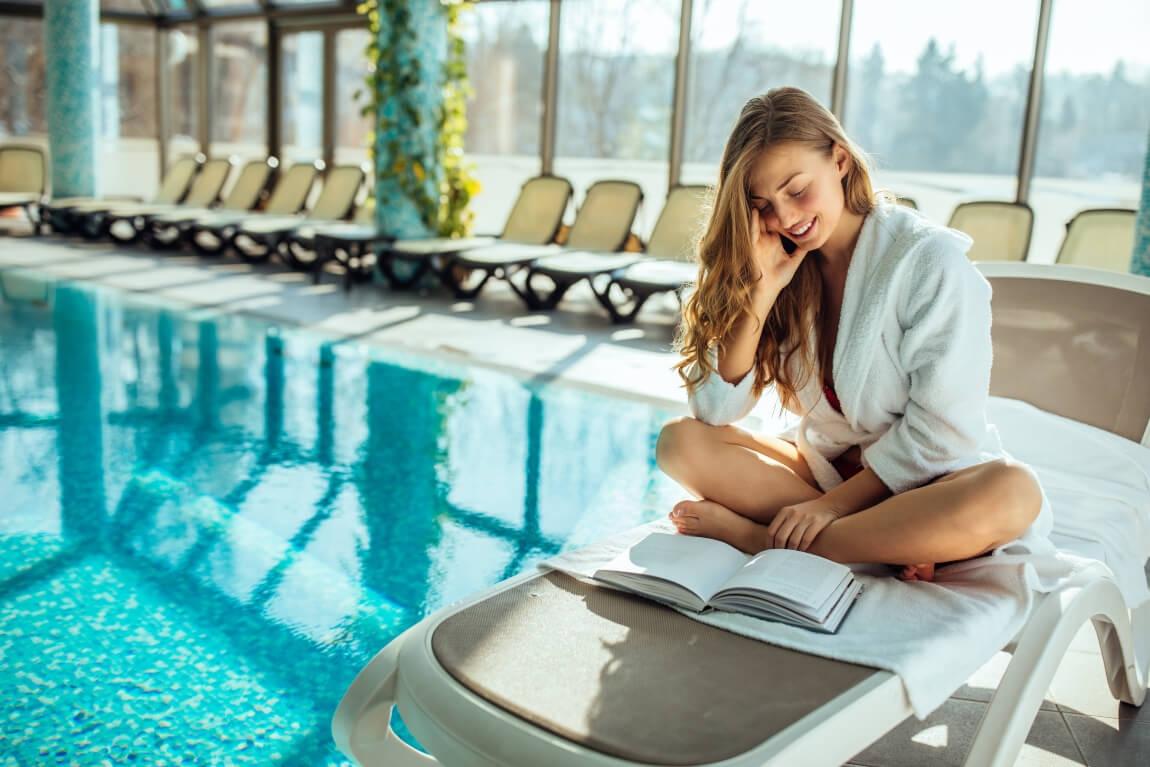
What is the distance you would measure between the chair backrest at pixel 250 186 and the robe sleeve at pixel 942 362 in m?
9.90

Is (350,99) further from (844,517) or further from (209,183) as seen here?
(844,517)

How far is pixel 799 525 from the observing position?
1.87 m

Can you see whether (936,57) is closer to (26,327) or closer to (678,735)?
(26,327)

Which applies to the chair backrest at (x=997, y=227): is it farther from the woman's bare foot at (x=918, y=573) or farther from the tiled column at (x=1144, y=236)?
the woman's bare foot at (x=918, y=573)

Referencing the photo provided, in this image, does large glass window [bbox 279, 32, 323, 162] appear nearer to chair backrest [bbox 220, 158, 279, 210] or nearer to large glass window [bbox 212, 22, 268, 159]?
large glass window [bbox 212, 22, 268, 159]

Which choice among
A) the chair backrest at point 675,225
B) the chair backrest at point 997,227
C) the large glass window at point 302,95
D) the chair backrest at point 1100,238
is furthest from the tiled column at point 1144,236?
the large glass window at point 302,95

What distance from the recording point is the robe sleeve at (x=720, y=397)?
81.5 inches

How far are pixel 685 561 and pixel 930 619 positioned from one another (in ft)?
1.33

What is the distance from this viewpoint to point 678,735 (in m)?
1.25

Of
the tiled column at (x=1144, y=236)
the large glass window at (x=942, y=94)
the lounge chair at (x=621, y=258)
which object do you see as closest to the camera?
the tiled column at (x=1144, y=236)

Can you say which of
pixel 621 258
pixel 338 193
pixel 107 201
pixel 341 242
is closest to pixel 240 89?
pixel 107 201

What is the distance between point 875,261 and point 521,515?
5.65 ft

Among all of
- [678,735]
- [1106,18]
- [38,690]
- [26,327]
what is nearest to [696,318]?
[678,735]

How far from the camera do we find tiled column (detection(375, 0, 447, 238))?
26.5ft
